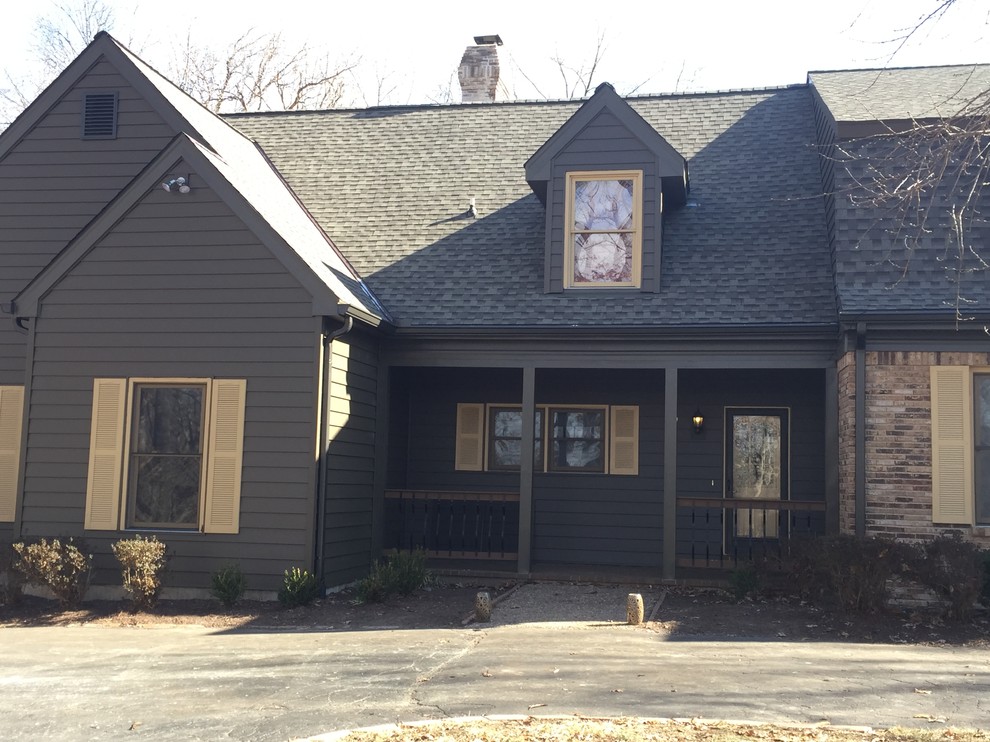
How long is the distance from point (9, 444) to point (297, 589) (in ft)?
14.6

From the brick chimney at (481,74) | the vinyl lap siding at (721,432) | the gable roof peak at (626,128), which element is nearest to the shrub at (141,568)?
the gable roof peak at (626,128)

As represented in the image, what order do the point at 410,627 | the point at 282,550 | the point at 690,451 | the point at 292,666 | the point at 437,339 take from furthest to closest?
the point at 690,451 < the point at 437,339 < the point at 282,550 < the point at 410,627 < the point at 292,666

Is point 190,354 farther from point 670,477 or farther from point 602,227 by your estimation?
point 670,477

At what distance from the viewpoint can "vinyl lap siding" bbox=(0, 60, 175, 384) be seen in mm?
13227

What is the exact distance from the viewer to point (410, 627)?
32.9 feet

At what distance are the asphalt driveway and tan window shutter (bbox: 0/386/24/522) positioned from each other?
9.64 feet

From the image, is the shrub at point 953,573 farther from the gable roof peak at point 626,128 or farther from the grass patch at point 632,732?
the gable roof peak at point 626,128

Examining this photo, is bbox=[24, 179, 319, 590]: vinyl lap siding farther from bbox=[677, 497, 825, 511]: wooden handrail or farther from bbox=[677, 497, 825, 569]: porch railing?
bbox=[677, 497, 825, 569]: porch railing

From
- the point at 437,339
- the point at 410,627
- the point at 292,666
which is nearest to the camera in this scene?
the point at 292,666

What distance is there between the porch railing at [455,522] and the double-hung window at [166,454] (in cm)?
250

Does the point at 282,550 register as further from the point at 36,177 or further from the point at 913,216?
the point at 913,216

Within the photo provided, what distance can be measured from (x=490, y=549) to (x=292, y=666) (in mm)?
5496

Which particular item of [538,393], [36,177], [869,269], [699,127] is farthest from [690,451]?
[36,177]

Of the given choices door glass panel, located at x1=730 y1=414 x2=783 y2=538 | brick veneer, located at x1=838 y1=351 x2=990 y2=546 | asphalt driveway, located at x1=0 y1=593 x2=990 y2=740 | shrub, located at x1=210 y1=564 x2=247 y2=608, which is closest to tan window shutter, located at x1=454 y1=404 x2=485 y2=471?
door glass panel, located at x1=730 y1=414 x2=783 y2=538
